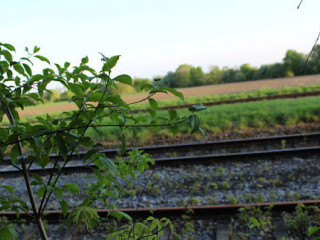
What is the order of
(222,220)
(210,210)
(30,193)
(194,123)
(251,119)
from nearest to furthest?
(194,123) < (30,193) < (222,220) < (210,210) < (251,119)

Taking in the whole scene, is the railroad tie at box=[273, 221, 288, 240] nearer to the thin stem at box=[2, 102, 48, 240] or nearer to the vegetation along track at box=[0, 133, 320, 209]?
the vegetation along track at box=[0, 133, 320, 209]

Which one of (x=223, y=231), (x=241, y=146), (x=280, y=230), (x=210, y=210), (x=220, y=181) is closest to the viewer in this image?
(x=280, y=230)

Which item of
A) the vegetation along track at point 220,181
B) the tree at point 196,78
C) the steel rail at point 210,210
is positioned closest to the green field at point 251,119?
the vegetation along track at point 220,181

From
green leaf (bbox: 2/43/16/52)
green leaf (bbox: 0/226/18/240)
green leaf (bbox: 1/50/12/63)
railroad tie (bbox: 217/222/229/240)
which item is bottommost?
railroad tie (bbox: 217/222/229/240)

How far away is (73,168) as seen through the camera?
614 cm

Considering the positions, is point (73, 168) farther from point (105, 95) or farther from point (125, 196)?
point (105, 95)

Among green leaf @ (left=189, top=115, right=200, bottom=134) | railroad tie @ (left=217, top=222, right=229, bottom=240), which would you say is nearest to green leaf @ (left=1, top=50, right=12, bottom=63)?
green leaf @ (left=189, top=115, right=200, bottom=134)

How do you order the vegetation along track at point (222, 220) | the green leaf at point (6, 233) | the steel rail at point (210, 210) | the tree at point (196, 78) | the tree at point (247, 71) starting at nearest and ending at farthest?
1. the green leaf at point (6, 233)
2. the vegetation along track at point (222, 220)
3. the steel rail at point (210, 210)
4. the tree at point (196, 78)
5. the tree at point (247, 71)

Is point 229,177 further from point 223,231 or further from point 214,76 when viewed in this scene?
point 214,76

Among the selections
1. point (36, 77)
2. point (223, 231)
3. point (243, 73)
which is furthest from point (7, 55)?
point (243, 73)

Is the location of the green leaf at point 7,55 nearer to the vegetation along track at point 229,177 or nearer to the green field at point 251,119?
the vegetation along track at point 229,177

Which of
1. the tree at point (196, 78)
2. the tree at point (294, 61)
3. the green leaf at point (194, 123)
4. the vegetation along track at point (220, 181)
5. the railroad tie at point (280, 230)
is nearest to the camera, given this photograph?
the green leaf at point (194, 123)

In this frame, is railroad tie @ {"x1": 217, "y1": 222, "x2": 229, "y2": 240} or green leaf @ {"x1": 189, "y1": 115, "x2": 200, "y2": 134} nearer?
green leaf @ {"x1": 189, "y1": 115, "x2": 200, "y2": 134}

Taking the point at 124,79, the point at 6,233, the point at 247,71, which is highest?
the point at 247,71
